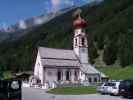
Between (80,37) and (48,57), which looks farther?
(80,37)

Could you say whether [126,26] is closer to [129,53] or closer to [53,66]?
[129,53]

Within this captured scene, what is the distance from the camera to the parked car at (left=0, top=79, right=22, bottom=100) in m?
17.2

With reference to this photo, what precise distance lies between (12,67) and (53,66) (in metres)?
91.9

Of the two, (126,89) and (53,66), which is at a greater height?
(53,66)

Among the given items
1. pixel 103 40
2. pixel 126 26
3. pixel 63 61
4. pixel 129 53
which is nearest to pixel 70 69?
pixel 63 61

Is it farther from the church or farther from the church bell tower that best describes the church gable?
the church bell tower

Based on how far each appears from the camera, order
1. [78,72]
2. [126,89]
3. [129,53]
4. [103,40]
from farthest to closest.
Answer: [103,40] → [129,53] → [78,72] → [126,89]

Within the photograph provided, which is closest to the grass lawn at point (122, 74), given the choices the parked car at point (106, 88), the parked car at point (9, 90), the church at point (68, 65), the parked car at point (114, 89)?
the church at point (68, 65)

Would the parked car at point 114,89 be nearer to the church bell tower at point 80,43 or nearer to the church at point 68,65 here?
the church at point 68,65

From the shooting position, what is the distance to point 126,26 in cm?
16200

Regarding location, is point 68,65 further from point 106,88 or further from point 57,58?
point 106,88

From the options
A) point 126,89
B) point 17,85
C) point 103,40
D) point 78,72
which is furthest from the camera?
point 103,40

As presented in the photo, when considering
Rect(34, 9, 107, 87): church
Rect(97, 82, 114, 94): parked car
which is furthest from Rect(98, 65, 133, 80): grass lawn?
Rect(97, 82, 114, 94): parked car

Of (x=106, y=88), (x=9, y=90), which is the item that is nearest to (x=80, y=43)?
(x=106, y=88)
